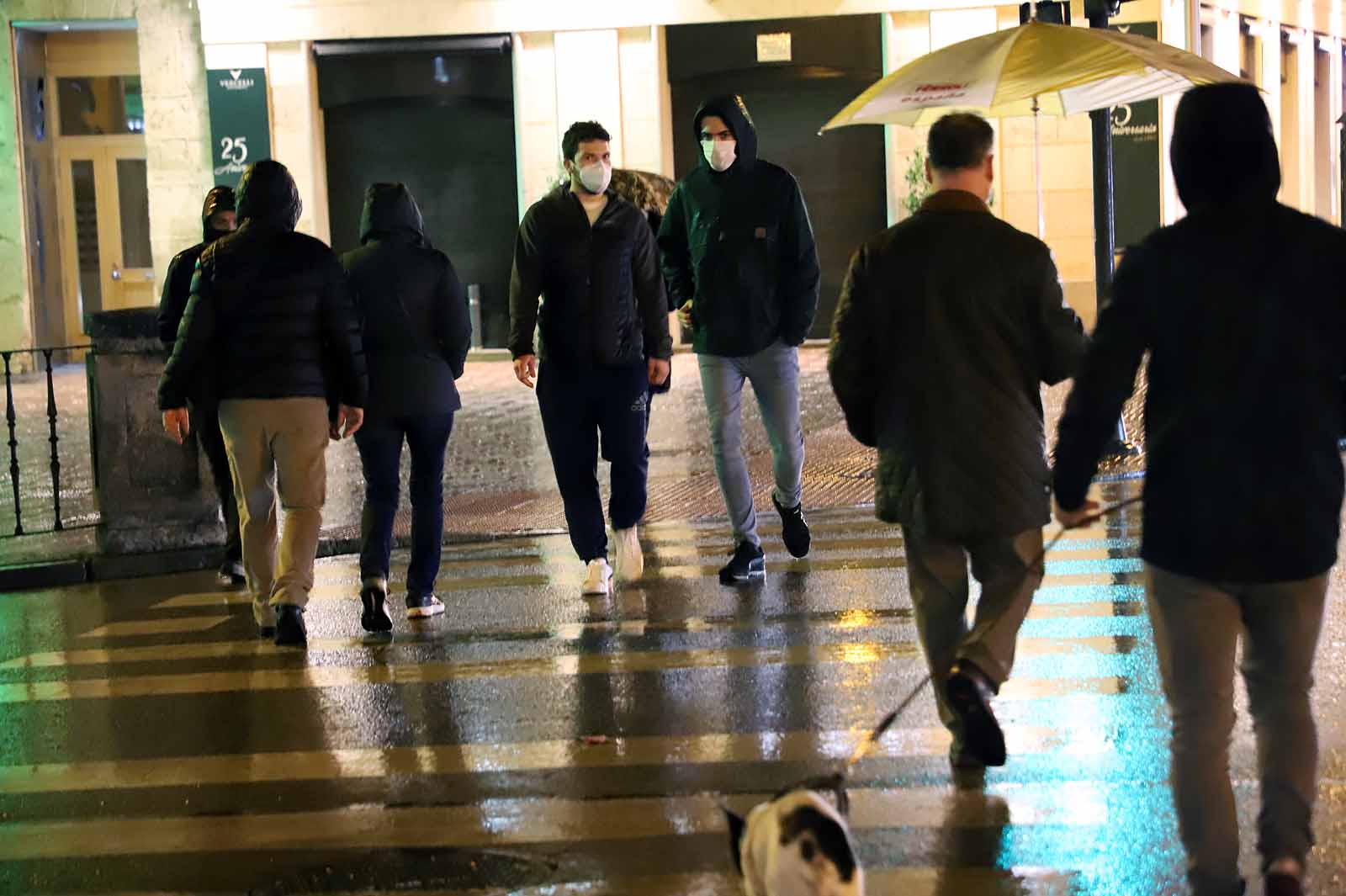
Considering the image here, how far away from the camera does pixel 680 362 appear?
2434 centimetres

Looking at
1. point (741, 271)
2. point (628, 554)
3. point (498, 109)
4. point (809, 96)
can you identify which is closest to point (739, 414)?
point (741, 271)

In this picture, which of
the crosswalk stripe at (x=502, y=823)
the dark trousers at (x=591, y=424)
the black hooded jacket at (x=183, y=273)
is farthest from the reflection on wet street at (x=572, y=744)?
the black hooded jacket at (x=183, y=273)

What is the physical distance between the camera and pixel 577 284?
8039 mm

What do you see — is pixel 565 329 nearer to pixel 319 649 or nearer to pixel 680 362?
pixel 319 649

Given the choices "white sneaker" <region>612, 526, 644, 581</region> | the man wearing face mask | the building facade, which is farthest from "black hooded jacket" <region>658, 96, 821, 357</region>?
the building facade

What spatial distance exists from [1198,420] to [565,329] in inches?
175

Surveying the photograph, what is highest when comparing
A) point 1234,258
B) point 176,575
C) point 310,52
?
point 310,52

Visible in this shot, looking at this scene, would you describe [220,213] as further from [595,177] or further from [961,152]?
[961,152]

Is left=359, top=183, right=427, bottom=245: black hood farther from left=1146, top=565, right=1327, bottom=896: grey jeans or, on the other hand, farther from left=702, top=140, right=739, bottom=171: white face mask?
left=1146, top=565, right=1327, bottom=896: grey jeans

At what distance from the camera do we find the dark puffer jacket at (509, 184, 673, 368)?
803 cm

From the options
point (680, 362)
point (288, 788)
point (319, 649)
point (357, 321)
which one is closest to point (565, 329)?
point (357, 321)

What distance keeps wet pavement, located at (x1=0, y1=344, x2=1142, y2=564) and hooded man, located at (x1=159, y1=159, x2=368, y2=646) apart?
3.16 m

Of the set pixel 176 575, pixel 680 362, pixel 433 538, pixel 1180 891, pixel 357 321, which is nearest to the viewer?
pixel 1180 891

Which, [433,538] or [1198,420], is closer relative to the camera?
[1198,420]
